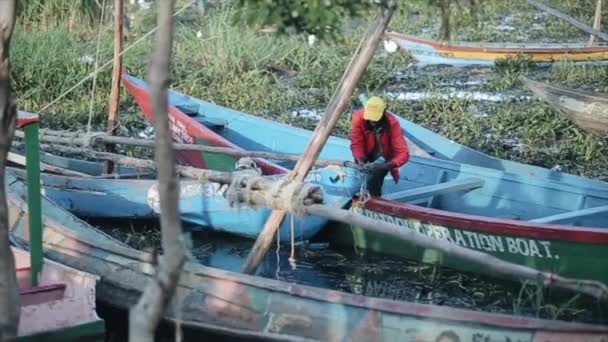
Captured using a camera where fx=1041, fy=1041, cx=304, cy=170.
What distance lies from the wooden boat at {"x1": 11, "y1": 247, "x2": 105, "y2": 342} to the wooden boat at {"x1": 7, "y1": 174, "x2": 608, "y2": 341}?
0.43 m

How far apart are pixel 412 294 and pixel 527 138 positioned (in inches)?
148

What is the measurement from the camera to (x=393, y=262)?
8164 millimetres

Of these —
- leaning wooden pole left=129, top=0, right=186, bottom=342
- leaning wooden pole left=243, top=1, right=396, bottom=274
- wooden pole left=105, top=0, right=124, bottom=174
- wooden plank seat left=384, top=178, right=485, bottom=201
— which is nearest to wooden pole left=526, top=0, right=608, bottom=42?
wooden plank seat left=384, top=178, right=485, bottom=201

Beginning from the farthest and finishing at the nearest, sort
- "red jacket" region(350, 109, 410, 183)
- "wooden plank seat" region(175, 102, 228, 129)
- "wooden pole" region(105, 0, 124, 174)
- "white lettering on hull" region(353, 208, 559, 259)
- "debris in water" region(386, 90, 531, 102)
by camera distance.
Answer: "debris in water" region(386, 90, 531, 102)
"wooden plank seat" region(175, 102, 228, 129)
"wooden pole" region(105, 0, 124, 174)
"red jacket" region(350, 109, 410, 183)
"white lettering on hull" region(353, 208, 559, 259)

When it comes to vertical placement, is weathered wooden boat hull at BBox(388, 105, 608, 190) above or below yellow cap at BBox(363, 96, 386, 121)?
below

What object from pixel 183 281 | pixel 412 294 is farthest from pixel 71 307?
pixel 412 294

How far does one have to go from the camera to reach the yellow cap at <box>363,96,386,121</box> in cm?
792

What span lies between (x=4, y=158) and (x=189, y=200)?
13.3ft

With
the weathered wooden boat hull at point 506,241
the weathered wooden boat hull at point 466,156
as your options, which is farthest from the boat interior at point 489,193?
the weathered wooden boat hull at point 506,241

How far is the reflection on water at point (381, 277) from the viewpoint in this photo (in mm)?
7176

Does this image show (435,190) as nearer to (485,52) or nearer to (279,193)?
(279,193)

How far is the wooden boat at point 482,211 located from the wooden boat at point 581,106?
2.46 meters

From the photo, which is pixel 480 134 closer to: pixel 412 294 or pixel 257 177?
pixel 412 294

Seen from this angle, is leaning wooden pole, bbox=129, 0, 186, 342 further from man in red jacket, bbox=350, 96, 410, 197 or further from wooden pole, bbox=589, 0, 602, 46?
wooden pole, bbox=589, 0, 602, 46
